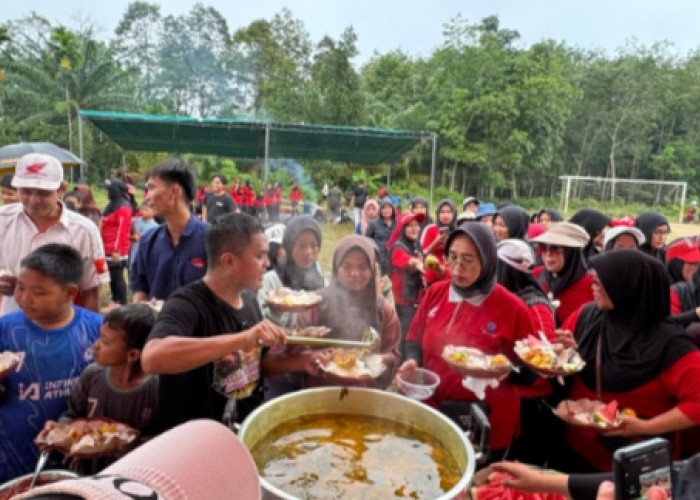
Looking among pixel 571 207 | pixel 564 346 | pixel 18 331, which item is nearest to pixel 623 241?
pixel 564 346

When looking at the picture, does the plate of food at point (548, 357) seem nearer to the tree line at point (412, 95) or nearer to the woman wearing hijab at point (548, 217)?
the woman wearing hijab at point (548, 217)

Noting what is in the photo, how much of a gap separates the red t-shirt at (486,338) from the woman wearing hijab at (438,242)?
4.86 feet

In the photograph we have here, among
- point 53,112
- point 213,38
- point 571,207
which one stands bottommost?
point 571,207

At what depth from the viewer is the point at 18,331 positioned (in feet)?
7.15

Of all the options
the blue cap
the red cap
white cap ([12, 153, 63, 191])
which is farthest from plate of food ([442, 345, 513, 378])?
the blue cap

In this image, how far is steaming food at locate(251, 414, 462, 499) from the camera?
1.63m

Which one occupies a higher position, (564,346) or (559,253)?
(559,253)

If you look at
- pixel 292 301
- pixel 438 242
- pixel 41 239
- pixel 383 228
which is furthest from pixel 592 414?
pixel 383 228

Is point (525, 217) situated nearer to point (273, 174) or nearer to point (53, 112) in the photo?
point (273, 174)

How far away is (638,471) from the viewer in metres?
1.13

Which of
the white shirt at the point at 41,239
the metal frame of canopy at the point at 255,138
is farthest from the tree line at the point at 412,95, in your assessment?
the white shirt at the point at 41,239

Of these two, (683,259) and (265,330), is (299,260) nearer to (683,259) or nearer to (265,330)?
(265,330)

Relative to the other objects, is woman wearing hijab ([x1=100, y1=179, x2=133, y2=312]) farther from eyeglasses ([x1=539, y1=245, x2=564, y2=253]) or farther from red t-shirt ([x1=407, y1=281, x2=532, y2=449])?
eyeglasses ([x1=539, y1=245, x2=564, y2=253])

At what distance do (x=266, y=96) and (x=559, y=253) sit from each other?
3438 centimetres
